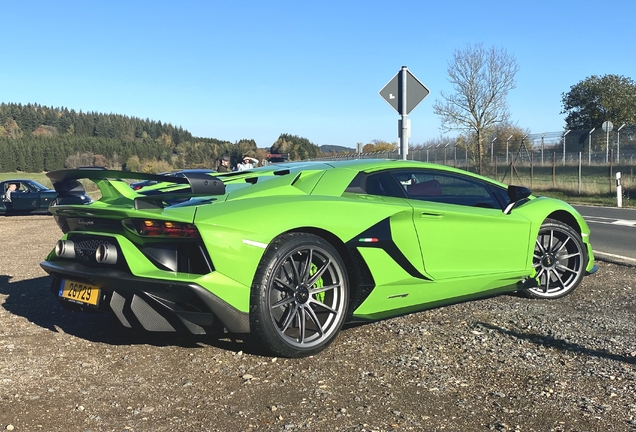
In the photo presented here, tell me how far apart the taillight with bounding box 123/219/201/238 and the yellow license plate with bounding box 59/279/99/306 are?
1.62 feet

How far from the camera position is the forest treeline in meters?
65.2

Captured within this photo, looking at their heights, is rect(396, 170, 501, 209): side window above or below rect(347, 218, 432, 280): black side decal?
above

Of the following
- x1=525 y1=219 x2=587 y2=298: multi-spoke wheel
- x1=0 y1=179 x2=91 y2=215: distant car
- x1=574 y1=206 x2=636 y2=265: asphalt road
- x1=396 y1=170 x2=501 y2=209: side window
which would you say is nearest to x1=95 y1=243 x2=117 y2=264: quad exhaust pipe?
x1=396 y1=170 x2=501 y2=209: side window

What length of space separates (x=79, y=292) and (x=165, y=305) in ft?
2.45

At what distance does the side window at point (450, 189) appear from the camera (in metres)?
4.62

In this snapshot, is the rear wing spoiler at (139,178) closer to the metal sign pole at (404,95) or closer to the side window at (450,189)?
the side window at (450,189)

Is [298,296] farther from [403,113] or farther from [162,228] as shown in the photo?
[403,113]

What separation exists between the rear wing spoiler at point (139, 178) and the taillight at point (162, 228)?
0.13 meters

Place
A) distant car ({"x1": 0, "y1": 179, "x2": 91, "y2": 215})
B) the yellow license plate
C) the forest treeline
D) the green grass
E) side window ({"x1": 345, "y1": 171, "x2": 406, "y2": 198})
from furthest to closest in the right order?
the forest treeline → the green grass → distant car ({"x1": 0, "y1": 179, "x2": 91, "y2": 215}) → side window ({"x1": 345, "y1": 171, "x2": 406, "y2": 198}) → the yellow license plate

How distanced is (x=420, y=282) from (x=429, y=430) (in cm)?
160

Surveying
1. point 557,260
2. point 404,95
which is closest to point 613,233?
point 404,95

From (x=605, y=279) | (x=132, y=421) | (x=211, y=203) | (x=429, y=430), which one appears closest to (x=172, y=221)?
(x=211, y=203)

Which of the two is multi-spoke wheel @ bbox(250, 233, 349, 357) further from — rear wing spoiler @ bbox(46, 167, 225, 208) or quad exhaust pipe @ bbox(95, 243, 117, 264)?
quad exhaust pipe @ bbox(95, 243, 117, 264)

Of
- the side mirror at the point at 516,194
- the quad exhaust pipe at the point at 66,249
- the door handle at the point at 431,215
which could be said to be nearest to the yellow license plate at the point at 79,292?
the quad exhaust pipe at the point at 66,249
